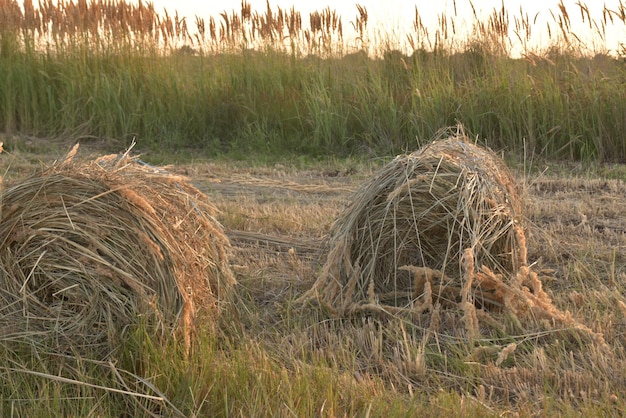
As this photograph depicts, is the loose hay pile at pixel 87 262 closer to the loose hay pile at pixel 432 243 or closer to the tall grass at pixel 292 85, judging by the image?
the loose hay pile at pixel 432 243

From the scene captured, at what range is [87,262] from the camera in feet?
7.89

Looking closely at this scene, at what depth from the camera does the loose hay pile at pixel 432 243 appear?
2.96m

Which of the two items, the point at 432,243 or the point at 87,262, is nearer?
the point at 87,262

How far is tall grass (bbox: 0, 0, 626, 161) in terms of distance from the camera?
7586 mm

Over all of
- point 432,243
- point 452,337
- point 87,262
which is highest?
point 87,262

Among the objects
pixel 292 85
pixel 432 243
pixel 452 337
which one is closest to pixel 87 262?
pixel 452 337

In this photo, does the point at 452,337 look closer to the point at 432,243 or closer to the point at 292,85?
the point at 432,243

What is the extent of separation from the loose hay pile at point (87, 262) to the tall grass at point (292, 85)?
5.42 meters

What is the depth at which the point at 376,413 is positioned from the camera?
205 centimetres

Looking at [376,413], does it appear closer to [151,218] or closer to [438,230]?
[151,218]

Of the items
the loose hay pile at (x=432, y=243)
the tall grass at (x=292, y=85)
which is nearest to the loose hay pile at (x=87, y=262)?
the loose hay pile at (x=432, y=243)

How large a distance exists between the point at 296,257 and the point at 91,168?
4.92 feet

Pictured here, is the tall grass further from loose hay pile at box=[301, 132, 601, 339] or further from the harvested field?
loose hay pile at box=[301, 132, 601, 339]

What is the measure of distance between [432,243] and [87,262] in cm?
155
